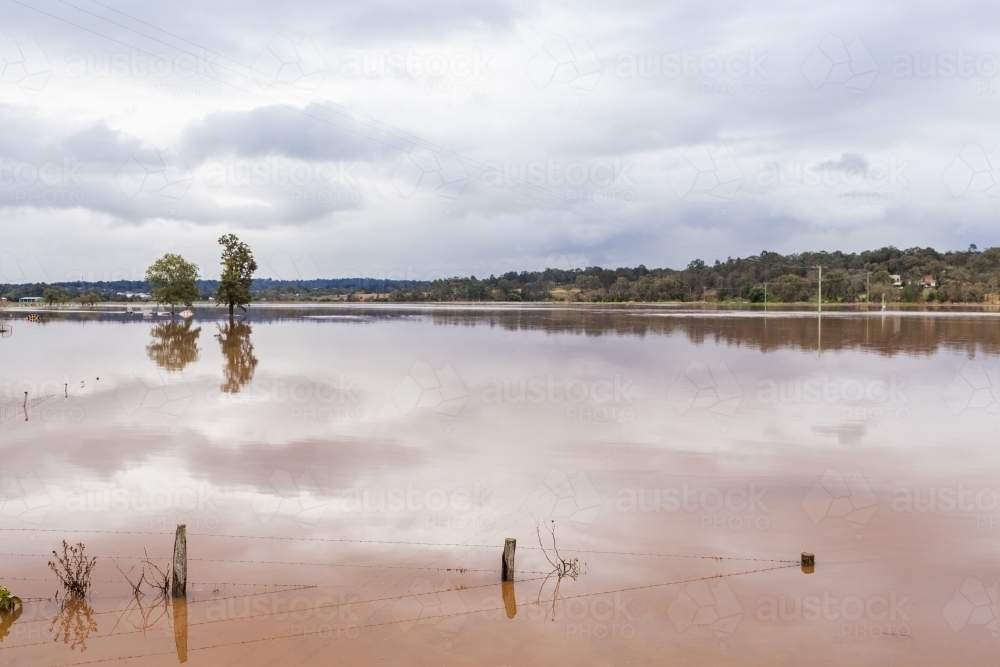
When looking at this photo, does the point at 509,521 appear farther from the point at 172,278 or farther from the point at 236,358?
the point at 172,278

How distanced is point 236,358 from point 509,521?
28906 mm

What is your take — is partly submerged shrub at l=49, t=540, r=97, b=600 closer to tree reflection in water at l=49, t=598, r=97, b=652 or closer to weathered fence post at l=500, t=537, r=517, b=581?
tree reflection in water at l=49, t=598, r=97, b=652

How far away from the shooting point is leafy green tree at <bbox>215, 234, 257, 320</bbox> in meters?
80.6

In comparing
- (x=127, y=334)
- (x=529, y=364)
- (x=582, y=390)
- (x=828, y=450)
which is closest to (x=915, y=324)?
(x=529, y=364)

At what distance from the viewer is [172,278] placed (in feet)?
283

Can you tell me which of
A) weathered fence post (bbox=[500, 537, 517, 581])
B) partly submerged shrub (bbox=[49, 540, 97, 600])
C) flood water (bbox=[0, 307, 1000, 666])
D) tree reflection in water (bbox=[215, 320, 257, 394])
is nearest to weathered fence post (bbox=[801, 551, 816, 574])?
flood water (bbox=[0, 307, 1000, 666])

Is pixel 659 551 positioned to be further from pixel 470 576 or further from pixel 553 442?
pixel 553 442

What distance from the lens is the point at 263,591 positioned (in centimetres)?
995

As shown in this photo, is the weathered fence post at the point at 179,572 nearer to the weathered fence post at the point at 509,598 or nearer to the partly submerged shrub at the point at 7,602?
the partly submerged shrub at the point at 7,602

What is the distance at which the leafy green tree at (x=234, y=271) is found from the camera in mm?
80562

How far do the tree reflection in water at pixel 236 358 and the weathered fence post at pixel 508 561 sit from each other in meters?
18.5

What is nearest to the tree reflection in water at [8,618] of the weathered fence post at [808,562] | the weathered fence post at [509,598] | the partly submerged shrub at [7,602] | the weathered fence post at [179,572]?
the partly submerged shrub at [7,602]

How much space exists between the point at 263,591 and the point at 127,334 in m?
53.1

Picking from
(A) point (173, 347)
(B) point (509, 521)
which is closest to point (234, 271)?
(A) point (173, 347)
